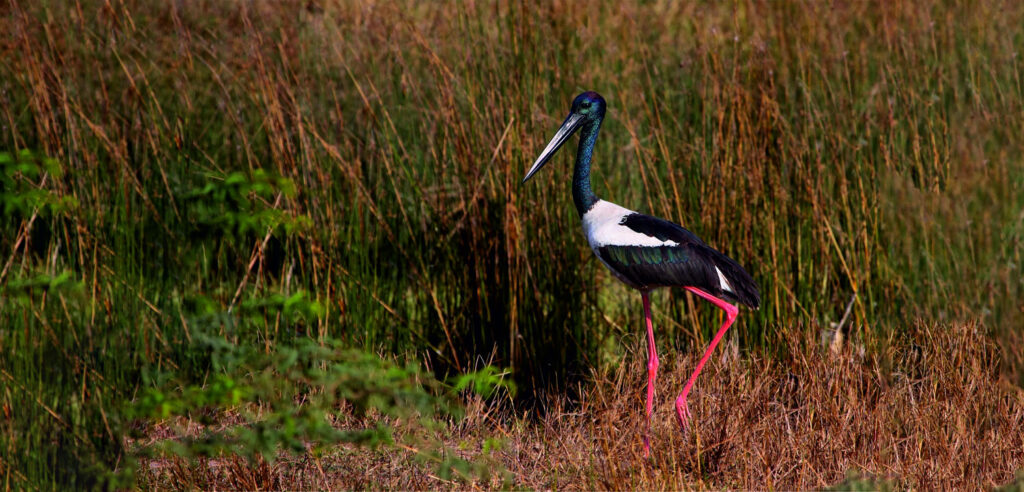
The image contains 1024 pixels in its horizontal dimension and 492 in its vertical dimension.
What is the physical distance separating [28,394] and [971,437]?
3081mm

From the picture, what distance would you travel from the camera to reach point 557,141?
4.24 m

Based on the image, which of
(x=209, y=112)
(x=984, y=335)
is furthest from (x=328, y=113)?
(x=984, y=335)

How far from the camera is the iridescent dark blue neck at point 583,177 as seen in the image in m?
4.27

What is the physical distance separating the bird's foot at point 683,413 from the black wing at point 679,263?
41cm

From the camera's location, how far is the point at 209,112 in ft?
19.5

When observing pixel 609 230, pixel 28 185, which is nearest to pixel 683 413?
pixel 609 230

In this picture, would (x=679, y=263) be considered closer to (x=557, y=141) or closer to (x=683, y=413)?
(x=683, y=413)

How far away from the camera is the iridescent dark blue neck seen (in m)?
4.27

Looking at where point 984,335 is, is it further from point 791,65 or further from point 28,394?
point 28,394

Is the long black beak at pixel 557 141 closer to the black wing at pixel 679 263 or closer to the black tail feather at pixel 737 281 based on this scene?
the black wing at pixel 679 263

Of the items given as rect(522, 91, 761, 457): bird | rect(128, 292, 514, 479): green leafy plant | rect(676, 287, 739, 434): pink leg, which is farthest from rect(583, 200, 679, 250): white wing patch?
rect(128, 292, 514, 479): green leafy plant

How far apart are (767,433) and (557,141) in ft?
4.40

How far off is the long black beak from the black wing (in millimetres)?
393

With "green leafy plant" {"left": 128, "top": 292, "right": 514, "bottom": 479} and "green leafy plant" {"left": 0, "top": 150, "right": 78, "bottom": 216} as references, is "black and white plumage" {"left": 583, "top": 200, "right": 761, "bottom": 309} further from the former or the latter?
"green leafy plant" {"left": 0, "top": 150, "right": 78, "bottom": 216}
